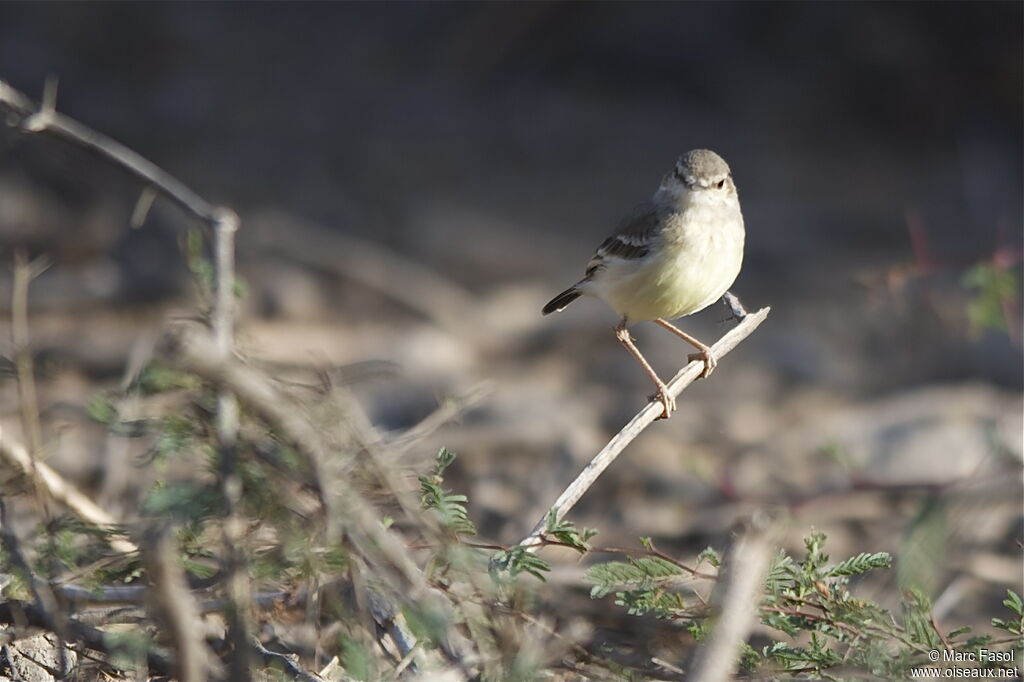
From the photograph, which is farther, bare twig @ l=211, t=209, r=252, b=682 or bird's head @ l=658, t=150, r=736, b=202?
bird's head @ l=658, t=150, r=736, b=202

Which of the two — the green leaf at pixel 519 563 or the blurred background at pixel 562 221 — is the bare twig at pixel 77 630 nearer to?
the green leaf at pixel 519 563

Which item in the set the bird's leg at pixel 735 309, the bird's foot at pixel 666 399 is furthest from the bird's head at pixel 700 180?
the bird's foot at pixel 666 399

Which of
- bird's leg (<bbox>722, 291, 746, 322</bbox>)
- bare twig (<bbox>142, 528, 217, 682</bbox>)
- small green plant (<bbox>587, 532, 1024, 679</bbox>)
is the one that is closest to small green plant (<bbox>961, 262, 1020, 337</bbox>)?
bird's leg (<bbox>722, 291, 746, 322</bbox>)

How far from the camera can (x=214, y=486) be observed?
7.63 feet

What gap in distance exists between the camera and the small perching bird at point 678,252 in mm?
4543

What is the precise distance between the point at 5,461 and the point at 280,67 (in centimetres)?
958

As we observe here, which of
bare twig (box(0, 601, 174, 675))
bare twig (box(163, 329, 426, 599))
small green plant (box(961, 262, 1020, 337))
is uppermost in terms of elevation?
small green plant (box(961, 262, 1020, 337))

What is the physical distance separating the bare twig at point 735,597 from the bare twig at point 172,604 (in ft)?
3.18

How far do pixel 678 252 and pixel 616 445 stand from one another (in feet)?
5.24

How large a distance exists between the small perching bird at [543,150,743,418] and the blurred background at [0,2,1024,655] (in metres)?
0.63

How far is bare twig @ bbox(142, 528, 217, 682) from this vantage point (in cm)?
214

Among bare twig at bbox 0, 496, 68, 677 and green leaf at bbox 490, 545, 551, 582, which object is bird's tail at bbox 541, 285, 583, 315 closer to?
green leaf at bbox 490, 545, 551, 582

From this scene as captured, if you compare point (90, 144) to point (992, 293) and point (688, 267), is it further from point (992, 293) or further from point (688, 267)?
point (992, 293)

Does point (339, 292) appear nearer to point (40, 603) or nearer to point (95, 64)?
point (95, 64)
